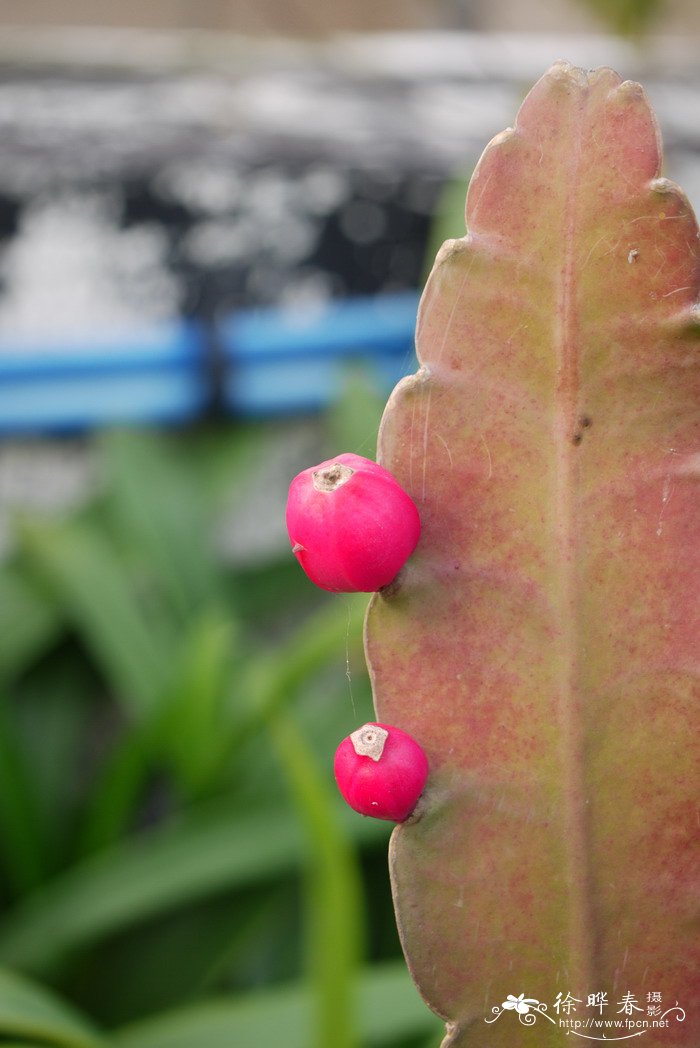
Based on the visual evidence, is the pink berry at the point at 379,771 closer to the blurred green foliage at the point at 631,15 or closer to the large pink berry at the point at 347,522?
the large pink berry at the point at 347,522

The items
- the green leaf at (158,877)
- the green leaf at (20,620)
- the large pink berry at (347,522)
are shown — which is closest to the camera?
the large pink berry at (347,522)

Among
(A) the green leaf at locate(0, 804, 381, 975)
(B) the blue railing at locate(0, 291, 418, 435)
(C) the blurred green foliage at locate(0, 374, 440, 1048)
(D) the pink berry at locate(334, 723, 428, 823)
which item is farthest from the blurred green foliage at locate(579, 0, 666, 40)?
(D) the pink berry at locate(334, 723, 428, 823)

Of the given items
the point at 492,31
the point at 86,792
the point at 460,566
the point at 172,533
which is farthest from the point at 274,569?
the point at 492,31

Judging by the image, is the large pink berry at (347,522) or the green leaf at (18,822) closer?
the large pink berry at (347,522)

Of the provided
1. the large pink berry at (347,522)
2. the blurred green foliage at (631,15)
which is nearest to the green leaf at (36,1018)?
the large pink berry at (347,522)

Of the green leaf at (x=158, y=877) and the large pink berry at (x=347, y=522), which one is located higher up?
the large pink berry at (x=347, y=522)

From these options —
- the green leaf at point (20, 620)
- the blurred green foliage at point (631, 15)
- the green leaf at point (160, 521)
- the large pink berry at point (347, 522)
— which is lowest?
the green leaf at point (20, 620)

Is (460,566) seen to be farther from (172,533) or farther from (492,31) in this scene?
(492,31)

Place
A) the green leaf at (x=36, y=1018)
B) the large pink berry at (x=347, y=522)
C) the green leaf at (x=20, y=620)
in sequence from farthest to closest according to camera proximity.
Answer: the green leaf at (x=20, y=620)
the green leaf at (x=36, y=1018)
the large pink berry at (x=347, y=522)
